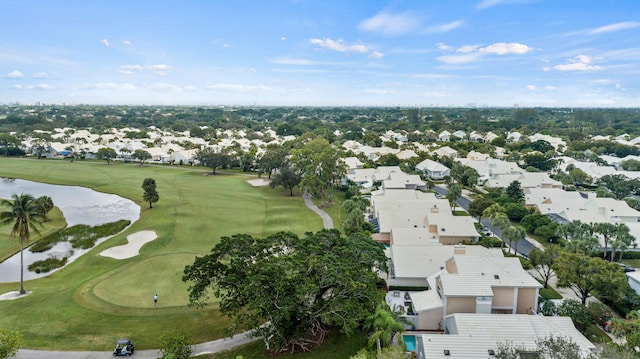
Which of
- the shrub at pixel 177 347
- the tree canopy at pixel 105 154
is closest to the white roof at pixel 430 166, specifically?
the shrub at pixel 177 347

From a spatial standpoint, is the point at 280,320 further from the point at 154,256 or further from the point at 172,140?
the point at 172,140

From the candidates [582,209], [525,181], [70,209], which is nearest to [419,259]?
[582,209]

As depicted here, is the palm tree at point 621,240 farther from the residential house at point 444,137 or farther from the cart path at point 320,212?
the residential house at point 444,137

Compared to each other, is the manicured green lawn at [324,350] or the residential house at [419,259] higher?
the residential house at [419,259]

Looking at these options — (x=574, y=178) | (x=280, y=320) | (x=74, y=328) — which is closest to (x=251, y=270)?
(x=280, y=320)

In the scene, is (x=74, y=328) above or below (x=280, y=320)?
below
